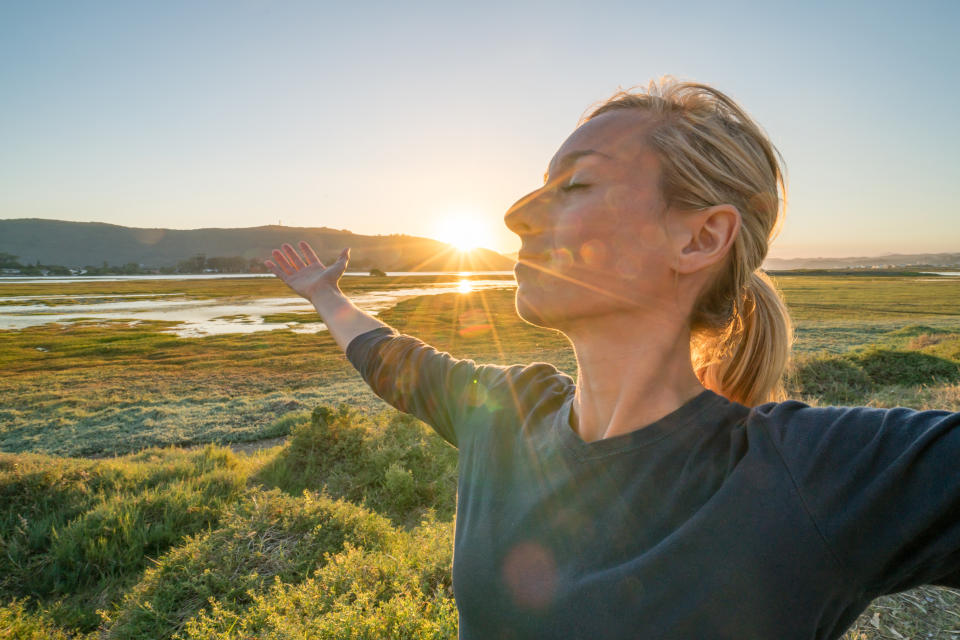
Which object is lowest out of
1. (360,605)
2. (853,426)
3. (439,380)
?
(360,605)

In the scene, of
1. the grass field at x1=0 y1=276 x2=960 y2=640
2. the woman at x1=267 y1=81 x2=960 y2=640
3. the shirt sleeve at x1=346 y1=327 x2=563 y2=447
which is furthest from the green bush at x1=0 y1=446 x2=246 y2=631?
the woman at x1=267 y1=81 x2=960 y2=640

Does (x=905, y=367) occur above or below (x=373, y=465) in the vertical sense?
above

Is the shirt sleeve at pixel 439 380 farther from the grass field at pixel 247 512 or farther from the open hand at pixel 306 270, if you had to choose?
the grass field at pixel 247 512

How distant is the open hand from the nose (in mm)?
1402

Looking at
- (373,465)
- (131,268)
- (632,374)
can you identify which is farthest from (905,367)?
(131,268)

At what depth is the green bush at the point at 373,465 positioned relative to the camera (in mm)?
7914

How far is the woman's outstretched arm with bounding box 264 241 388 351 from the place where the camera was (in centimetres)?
270

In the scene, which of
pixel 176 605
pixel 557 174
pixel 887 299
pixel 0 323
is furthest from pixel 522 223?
pixel 887 299

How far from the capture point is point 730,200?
1.51 meters

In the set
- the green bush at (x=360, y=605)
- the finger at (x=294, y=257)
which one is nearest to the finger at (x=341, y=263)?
the finger at (x=294, y=257)

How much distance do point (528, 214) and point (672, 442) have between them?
90 cm

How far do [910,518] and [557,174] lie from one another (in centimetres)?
133

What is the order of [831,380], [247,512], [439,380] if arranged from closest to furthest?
1. [439,380]
2. [247,512]
3. [831,380]

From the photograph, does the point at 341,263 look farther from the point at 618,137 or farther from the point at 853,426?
the point at 853,426
